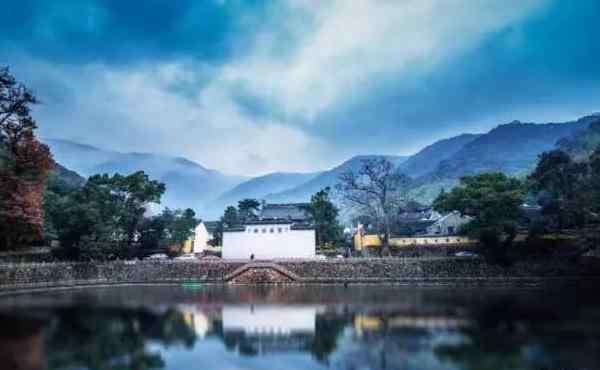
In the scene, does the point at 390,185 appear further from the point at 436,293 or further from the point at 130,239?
the point at 130,239

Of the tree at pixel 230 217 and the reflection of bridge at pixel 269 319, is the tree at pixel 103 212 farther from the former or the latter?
the reflection of bridge at pixel 269 319

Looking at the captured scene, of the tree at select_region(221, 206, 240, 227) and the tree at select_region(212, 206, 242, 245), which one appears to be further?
the tree at select_region(221, 206, 240, 227)

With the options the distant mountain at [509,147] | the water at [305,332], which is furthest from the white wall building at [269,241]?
the distant mountain at [509,147]

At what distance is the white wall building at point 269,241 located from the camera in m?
46.6

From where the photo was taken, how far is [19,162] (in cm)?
2270

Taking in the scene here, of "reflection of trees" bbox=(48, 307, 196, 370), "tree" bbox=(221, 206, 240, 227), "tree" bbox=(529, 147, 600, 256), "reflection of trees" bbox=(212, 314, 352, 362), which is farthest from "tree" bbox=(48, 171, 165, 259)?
"tree" bbox=(529, 147, 600, 256)

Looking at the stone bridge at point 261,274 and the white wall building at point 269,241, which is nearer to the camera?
the stone bridge at point 261,274

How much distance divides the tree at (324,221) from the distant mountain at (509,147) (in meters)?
107

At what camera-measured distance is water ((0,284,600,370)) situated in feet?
39.3

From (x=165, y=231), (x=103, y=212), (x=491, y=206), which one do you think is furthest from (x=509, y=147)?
(x=103, y=212)

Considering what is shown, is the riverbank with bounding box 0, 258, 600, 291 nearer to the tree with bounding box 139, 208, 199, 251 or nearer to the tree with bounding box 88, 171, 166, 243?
the tree with bounding box 88, 171, 166, 243

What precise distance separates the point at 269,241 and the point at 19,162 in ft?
89.8

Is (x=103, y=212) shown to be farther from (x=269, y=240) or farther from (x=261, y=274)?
(x=269, y=240)

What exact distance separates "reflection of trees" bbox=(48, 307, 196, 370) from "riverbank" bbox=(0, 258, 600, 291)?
1517 centimetres
